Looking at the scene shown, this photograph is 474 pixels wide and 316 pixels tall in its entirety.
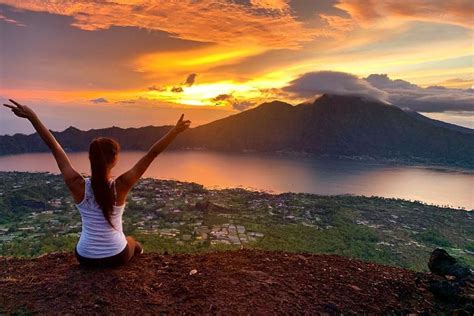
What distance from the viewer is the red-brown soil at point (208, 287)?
3516 millimetres

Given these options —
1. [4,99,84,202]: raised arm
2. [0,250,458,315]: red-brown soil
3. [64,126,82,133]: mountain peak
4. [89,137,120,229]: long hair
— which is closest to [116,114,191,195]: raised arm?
[89,137,120,229]: long hair

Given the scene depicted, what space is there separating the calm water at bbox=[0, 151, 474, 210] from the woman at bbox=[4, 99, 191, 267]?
204 ft

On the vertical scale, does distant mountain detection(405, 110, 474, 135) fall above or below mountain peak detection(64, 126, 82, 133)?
above

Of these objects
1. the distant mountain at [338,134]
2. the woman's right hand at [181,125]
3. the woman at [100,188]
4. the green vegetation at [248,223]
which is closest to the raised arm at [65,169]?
the woman at [100,188]

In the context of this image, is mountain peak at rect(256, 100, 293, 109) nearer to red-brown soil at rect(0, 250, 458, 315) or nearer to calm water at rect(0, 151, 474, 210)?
calm water at rect(0, 151, 474, 210)

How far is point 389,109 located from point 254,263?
174 m

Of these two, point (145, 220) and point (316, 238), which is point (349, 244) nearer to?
point (316, 238)

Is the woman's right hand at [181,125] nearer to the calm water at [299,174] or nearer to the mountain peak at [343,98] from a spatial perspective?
the calm water at [299,174]

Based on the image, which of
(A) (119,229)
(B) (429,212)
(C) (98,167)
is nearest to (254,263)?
(A) (119,229)

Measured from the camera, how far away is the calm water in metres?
78.8

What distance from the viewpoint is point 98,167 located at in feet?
11.7

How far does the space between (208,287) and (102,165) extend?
156cm

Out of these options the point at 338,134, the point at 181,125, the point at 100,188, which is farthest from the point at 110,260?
the point at 338,134

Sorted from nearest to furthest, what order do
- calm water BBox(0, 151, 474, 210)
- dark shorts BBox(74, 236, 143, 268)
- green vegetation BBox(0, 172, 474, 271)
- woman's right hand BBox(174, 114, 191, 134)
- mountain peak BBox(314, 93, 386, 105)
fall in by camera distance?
woman's right hand BBox(174, 114, 191, 134) → dark shorts BBox(74, 236, 143, 268) → green vegetation BBox(0, 172, 474, 271) → calm water BBox(0, 151, 474, 210) → mountain peak BBox(314, 93, 386, 105)
